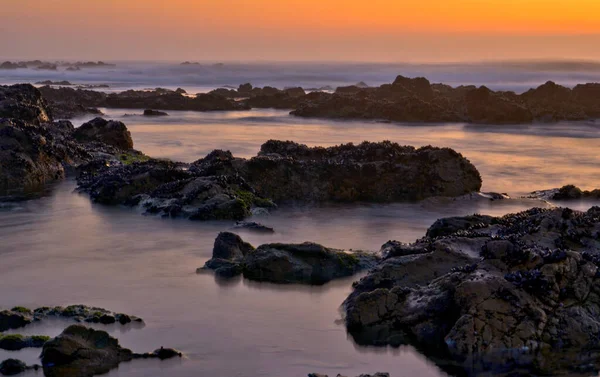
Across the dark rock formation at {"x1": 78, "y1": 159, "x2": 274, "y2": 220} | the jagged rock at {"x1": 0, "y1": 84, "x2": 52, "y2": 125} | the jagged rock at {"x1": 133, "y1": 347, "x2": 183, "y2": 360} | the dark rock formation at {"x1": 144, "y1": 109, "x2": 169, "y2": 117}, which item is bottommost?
the jagged rock at {"x1": 133, "y1": 347, "x2": 183, "y2": 360}

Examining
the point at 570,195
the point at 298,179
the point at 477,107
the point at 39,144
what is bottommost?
the point at 570,195

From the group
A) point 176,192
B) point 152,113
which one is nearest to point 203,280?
point 176,192

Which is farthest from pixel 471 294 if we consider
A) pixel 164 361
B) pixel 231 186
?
pixel 231 186

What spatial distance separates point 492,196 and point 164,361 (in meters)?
13.0

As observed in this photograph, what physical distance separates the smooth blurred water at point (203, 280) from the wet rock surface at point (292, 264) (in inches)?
11.4

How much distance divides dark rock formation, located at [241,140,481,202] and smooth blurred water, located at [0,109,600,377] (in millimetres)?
756

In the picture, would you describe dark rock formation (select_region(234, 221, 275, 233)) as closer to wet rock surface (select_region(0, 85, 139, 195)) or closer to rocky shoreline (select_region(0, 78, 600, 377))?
rocky shoreline (select_region(0, 78, 600, 377))

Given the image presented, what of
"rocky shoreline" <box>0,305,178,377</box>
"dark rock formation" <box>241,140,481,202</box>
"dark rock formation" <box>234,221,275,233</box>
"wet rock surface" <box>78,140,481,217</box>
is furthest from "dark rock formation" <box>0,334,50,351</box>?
"dark rock formation" <box>241,140,481,202</box>

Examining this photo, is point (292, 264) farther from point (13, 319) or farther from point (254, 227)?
point (13, 319)

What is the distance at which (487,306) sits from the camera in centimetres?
1003

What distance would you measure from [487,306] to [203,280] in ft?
14.9

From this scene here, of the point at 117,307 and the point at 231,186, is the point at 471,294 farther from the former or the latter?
the point at 231,186

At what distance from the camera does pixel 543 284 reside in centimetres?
1039

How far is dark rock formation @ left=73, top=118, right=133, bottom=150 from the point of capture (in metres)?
28.4
